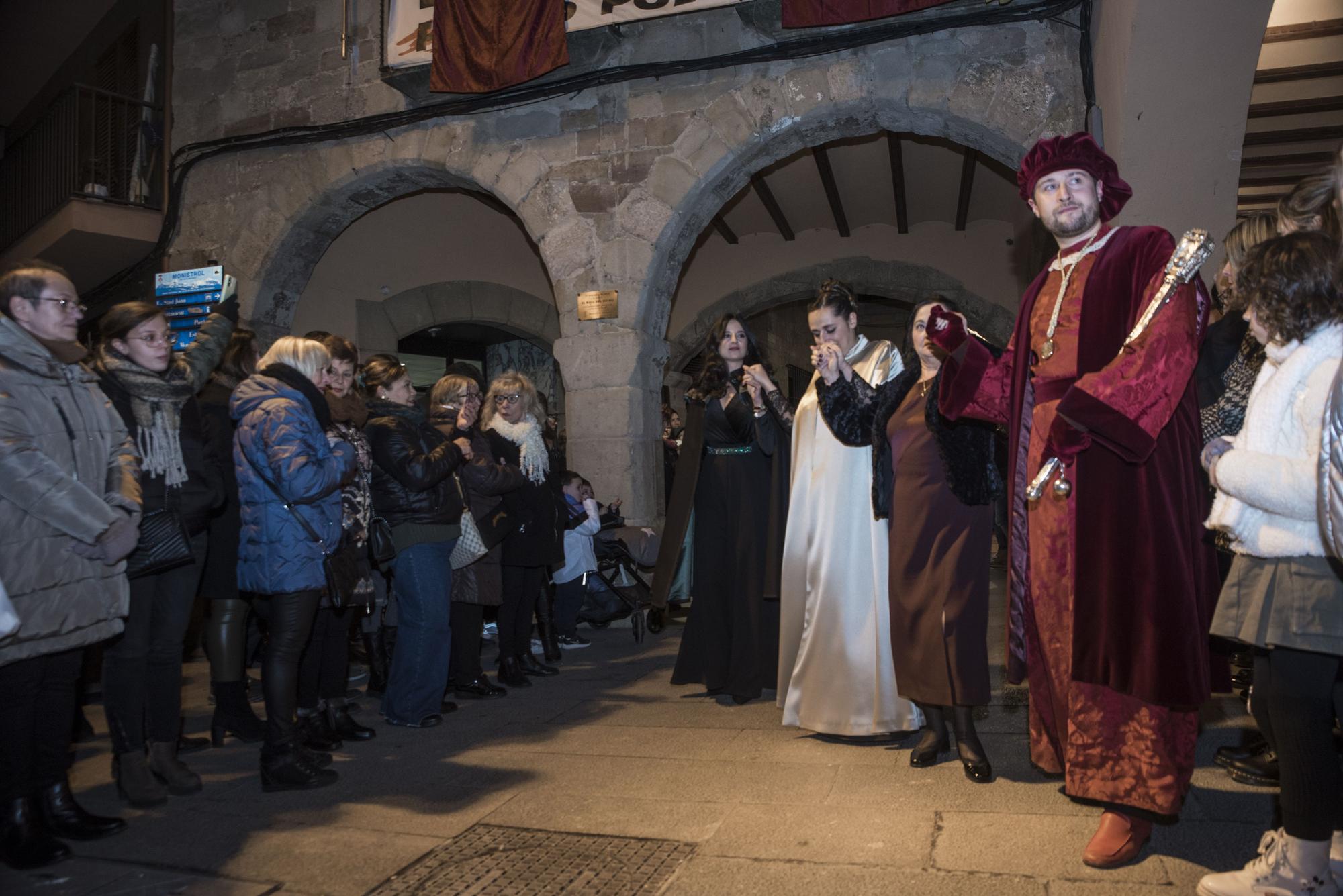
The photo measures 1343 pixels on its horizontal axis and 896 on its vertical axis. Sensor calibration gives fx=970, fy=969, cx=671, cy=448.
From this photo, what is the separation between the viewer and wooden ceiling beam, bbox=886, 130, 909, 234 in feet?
30.7

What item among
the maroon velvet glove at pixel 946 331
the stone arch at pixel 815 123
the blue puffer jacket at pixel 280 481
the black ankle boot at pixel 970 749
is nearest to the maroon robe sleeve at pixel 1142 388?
the maroon velvet glove at pixel 946 331

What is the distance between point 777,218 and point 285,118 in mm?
5748

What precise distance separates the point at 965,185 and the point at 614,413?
532 cm

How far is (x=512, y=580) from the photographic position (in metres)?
5.08

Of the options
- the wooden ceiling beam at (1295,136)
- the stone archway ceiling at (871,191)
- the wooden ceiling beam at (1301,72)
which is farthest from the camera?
the stone archway ceiling at (871,191)

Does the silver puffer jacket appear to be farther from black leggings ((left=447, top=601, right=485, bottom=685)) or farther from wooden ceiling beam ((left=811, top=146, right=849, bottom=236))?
wooden ceiling beam ((left=811, top=146, right=849, bottom=236))

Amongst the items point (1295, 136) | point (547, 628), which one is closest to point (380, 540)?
point (547, 628)

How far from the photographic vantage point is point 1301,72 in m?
6.45

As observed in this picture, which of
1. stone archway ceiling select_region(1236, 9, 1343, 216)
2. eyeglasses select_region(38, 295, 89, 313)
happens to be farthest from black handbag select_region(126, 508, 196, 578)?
stone archway ceiling select_region(1236, 9, 1343, 216)

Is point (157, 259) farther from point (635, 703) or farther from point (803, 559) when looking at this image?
point (803, 559)

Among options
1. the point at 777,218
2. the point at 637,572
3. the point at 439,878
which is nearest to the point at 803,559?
the point at 439,878

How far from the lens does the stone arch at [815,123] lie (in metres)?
6.51

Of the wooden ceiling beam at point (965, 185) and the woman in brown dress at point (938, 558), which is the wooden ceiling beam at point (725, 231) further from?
the woman in brown dress at point (938, 558)

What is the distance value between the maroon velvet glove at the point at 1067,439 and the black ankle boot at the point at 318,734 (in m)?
2.89
